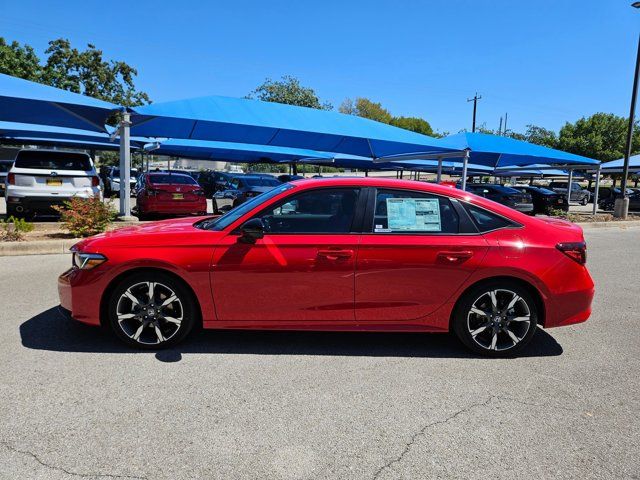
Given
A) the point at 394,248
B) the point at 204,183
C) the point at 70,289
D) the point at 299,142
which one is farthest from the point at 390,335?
the point at 204,183

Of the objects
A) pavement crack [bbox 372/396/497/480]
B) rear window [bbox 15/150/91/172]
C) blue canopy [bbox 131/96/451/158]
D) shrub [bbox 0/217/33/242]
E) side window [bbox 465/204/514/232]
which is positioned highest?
blue canopy [bbox 131/96/451/158]

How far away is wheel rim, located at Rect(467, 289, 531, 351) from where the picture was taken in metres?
3.93

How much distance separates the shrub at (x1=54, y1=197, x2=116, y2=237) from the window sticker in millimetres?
6839

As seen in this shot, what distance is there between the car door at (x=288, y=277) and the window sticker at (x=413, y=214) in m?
0.37

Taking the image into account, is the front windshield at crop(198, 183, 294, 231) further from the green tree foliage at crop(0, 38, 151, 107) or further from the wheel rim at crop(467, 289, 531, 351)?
the green tree foliage at crop(0, 38, 151, 107)

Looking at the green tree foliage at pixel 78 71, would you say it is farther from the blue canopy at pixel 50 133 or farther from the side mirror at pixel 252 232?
the side mirror at pixel 252 232

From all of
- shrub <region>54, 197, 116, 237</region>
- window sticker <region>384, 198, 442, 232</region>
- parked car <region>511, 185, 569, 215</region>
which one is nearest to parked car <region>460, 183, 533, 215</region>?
parked car <region>511, 185, 569, 215</region>

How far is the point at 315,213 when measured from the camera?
3.99m

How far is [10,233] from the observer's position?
27.5ft

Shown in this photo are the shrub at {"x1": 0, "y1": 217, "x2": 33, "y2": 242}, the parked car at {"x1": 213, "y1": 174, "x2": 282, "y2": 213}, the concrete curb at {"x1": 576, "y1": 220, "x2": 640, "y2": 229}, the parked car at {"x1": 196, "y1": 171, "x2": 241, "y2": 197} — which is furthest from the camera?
the parked car at {"x1": 196, "y1": 171, "x2": 241, "y2": 197}

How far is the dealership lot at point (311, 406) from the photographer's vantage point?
8.25ft

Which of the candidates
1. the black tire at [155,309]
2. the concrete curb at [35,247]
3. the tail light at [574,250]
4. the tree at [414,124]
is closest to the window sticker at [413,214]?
the tail light at [574,250]

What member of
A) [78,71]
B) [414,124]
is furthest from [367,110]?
[78,71]

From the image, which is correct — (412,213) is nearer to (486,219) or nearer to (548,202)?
(486,219)
